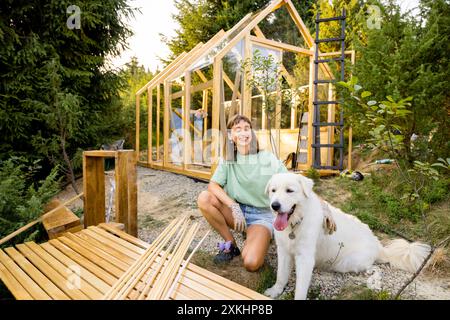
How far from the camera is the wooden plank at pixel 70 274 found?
1597 mm

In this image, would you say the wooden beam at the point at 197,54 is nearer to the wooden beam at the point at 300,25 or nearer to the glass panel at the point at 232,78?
the glass panel at the point at 232,78

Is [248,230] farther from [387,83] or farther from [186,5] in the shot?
[186,5]

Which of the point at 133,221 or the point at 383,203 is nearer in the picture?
the point at 133,221

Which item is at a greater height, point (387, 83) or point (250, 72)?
point (250, 72)

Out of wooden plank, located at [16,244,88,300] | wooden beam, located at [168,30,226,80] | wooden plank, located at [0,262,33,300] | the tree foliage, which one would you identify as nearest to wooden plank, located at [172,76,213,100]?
wooden beam, located at [168,30,226,80]

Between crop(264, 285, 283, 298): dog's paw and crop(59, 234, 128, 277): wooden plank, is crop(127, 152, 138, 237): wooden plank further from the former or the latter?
crop(264, 285, 283, 298): dog's paw

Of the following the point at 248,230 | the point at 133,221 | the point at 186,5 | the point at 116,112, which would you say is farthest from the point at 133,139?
the point at 248,230

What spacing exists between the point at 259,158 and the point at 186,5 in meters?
10.5

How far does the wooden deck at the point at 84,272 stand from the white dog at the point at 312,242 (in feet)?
1.94

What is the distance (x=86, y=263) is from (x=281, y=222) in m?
1.30

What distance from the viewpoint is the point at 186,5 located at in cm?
1128

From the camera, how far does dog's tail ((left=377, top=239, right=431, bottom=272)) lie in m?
2.40

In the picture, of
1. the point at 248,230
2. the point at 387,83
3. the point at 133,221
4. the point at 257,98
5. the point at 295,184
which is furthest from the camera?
the point at 257,98

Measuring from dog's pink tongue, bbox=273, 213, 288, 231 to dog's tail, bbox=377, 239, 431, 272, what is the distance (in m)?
1.22
